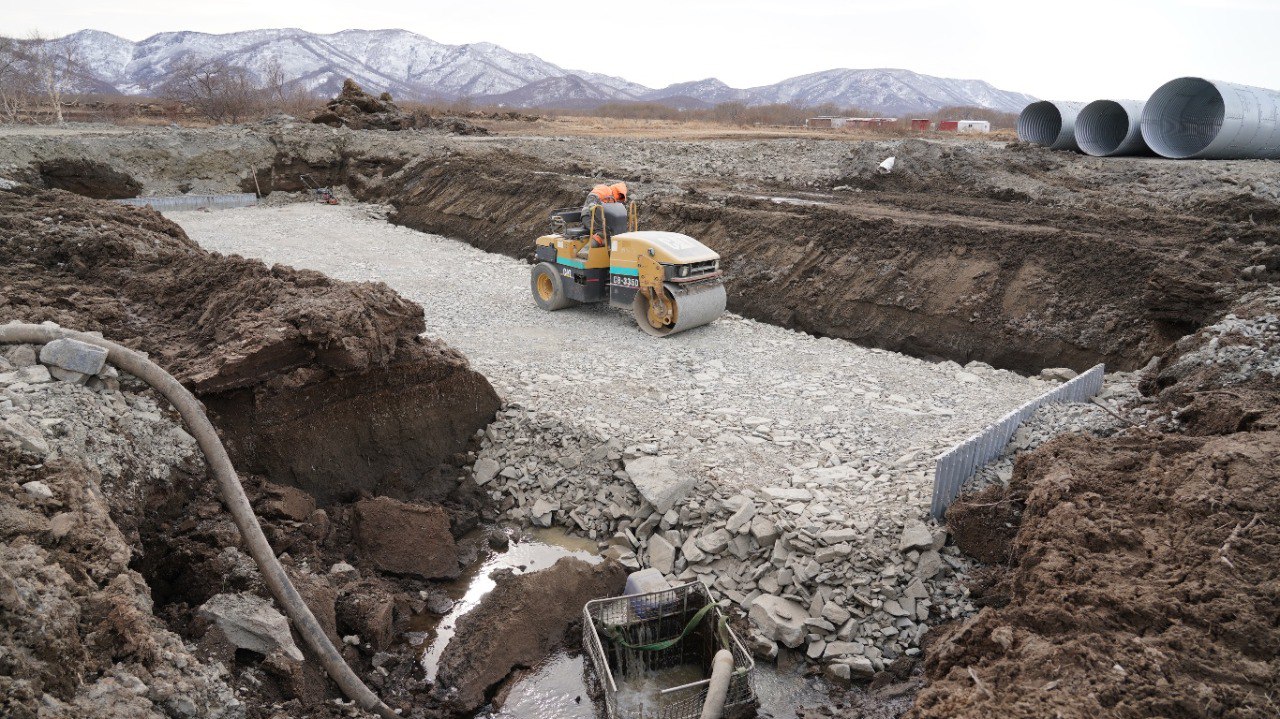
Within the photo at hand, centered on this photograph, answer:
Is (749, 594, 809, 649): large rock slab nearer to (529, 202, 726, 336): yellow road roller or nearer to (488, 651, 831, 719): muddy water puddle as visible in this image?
(488, 651, 831, 719): muddy water puddle

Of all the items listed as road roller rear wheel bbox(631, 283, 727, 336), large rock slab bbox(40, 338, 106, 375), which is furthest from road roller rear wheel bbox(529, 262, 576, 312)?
large rock slab bbox(40, 338, 106, 375)

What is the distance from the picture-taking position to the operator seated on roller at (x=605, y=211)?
37.1 feet

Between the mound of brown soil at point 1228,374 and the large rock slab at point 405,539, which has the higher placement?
the mound of brown soil at point 1228,374

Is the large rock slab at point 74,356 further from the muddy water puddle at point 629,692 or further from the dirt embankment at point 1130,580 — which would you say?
the dirt embankment at point 1130,580

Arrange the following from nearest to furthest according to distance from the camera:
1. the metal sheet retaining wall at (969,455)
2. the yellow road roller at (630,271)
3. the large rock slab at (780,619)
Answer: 1. the large rock slab at (780,619)
2. the metal sheet retaining wall at (969,455)
3. the yellow road roller at (630,271)

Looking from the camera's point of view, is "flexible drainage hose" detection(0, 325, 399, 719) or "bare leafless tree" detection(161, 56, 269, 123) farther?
"bare leafless tree" detection(161, 56, 269, 123)

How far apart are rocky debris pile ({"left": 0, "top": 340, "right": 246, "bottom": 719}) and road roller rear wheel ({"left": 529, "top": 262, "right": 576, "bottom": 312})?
280 inches

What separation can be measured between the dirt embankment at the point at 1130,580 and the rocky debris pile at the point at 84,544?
3605 millimetres

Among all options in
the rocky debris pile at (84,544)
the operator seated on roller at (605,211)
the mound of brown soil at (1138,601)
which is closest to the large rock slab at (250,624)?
the rocky debris pile at (84,544)

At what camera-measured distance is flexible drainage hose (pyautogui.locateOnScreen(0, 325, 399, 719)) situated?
185 inches

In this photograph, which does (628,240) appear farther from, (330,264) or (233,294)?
(330,264)

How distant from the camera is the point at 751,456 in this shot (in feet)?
24.7

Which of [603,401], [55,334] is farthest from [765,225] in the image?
[55,334]

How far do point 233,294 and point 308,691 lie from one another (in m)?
4.06
